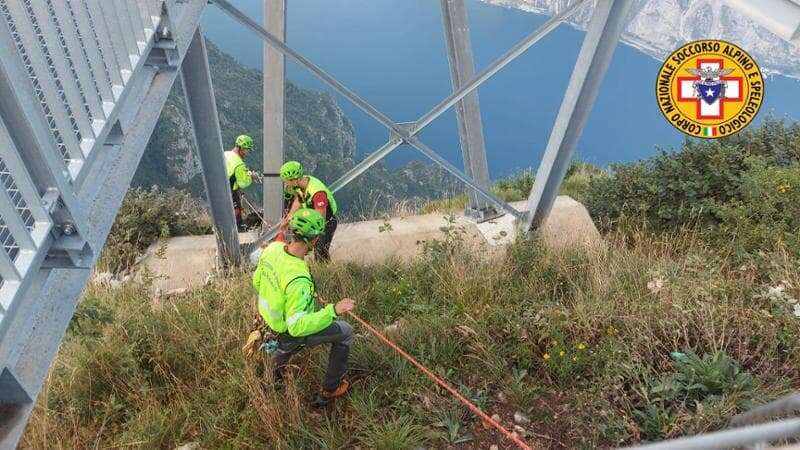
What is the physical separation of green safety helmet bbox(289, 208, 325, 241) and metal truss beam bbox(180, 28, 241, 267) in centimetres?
164

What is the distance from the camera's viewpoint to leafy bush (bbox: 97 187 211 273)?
729 centimetres

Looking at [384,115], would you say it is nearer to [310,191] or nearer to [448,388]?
[310,191]

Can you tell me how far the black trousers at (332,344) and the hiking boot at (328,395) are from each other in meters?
0.03

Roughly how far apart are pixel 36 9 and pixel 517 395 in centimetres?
345

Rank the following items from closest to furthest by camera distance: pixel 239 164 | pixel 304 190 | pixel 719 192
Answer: pixel 304 190 < pixel 719 192 < pixel 239 164

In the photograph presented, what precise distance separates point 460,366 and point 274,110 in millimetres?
3617

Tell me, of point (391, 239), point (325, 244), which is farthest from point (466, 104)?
point (325, 244)

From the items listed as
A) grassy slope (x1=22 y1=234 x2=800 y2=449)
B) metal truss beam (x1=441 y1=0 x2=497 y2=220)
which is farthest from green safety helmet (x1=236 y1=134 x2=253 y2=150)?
grassy slope (x1=22 y1=234 x2=800 y2=449)

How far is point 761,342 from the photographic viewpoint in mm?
4082

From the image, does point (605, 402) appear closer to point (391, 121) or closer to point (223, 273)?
point (391, 121)

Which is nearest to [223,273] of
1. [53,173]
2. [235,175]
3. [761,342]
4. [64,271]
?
[235,175]

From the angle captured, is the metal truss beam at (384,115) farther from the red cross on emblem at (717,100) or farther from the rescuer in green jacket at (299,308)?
the red cross on emblem at (717,100)

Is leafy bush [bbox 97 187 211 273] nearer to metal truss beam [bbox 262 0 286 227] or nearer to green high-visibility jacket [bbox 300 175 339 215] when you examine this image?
metal truss beam [bbox 262 0 286 227]

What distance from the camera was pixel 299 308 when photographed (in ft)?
12.0
